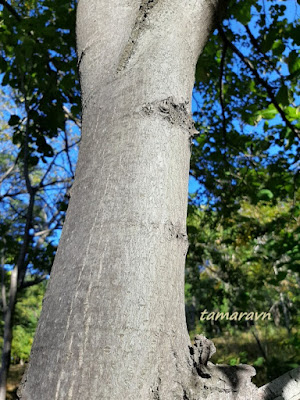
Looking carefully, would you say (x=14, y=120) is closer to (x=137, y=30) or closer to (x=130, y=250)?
(x=137, y=30)

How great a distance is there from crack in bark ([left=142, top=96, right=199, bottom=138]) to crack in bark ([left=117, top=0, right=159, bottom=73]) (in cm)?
16

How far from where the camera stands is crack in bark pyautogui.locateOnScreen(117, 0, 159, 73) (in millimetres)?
824

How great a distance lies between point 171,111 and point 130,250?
0.34 metres

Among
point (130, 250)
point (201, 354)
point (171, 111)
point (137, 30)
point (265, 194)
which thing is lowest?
point (201, 354)

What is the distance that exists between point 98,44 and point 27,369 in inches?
32.2

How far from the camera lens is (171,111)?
74cm

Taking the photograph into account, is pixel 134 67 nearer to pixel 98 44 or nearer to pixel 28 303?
pixel 98 44

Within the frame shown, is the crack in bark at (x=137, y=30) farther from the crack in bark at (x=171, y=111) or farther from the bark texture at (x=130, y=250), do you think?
the crack in bark at (x=171, y=111)

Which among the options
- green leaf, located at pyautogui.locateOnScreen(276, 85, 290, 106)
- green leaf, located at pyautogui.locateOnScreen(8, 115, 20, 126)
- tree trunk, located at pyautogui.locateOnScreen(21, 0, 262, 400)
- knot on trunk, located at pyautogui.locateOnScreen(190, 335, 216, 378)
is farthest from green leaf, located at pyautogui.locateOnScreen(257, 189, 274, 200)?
knot on trunk, located at pyautogui.locateOnScreen(190, 335, 216, 378)

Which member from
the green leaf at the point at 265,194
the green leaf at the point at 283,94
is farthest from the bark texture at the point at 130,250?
the green leaf at the point at 265,194

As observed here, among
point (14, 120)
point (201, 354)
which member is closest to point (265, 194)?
point (14, 120)

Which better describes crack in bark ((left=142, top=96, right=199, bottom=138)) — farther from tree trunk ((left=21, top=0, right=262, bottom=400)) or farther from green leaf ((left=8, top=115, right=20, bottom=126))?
green leaf ((left=8, top=115, right=20, bottom=126))

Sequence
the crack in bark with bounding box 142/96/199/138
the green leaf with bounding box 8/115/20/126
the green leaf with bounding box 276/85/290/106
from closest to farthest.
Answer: the crack in bark with bounding box 142/96/199/138, the green leaf with bounding box 276/85/290/106, the green leaf with bounding box 8/115/20/126

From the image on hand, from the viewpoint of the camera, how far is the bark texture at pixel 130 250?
51 centimetres
